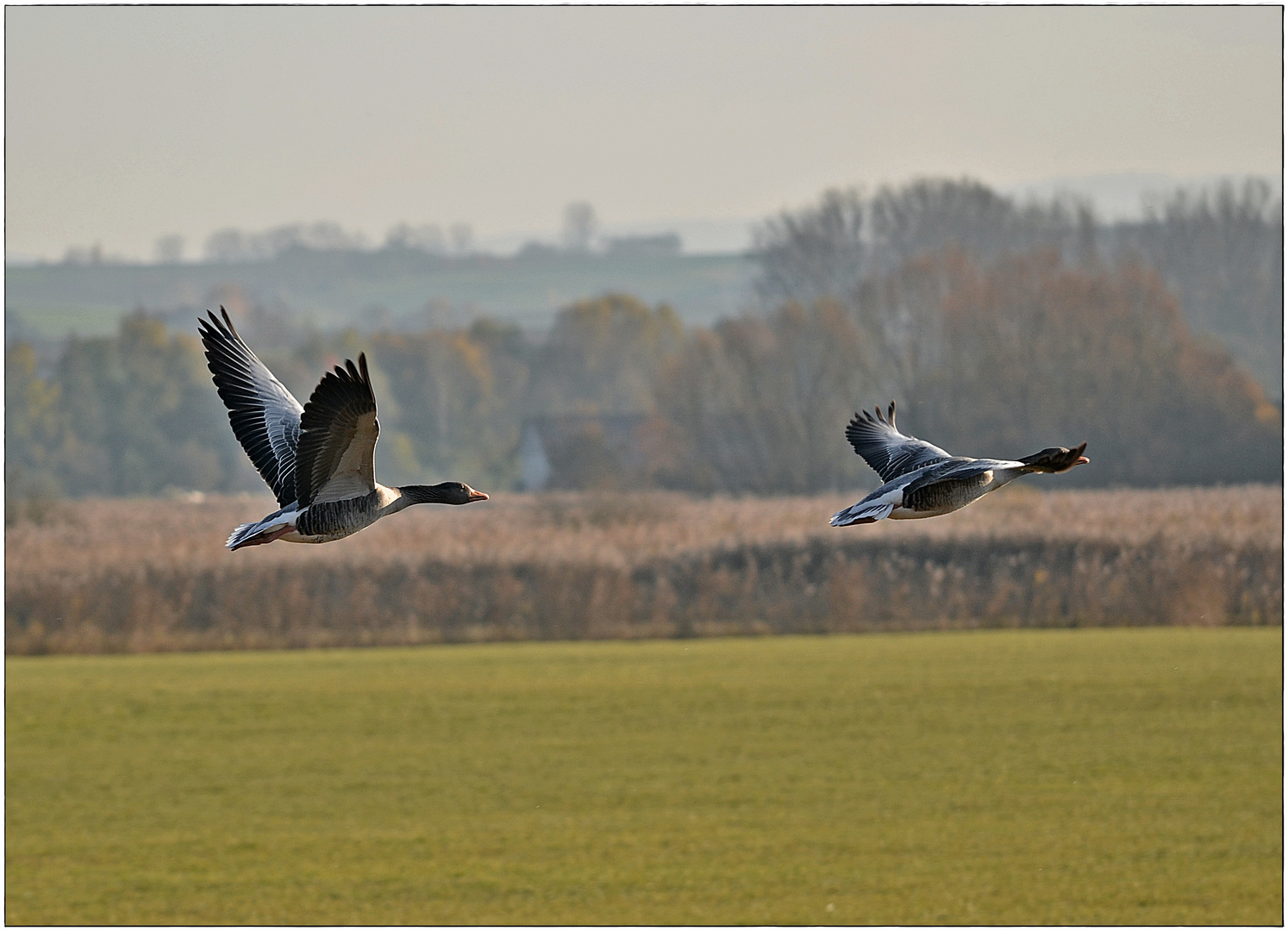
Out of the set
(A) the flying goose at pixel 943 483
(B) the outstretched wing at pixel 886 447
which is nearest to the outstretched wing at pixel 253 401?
(B) the outstretched wing at pixel 886 447

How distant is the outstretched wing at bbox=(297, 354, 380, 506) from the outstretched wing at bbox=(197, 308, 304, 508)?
0.42m

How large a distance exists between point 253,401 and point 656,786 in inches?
3001

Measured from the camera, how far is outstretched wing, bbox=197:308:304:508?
3.15m

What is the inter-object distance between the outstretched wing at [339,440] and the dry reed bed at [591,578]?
27125 millimetres

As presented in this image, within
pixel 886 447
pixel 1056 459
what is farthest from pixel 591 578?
pixel 1056 459

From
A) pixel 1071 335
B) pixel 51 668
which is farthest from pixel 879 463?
pixel 51 668

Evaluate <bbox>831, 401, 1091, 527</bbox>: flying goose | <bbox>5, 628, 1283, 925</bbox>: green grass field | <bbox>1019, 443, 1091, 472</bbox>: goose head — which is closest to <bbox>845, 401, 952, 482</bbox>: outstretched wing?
<bbox>831, 401, 1091, 527</bbox>: flying goose

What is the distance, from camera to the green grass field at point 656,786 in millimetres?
72500

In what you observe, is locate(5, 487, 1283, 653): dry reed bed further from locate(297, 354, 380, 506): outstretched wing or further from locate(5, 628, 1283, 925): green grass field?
locate(297, 354, 380, 506): outstretched wing

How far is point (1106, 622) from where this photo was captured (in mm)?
78875

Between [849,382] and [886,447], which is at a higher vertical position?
[849,382]

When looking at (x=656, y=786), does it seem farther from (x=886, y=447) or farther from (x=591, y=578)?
(x=886, y=447)

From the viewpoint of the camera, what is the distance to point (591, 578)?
6694 centimetres

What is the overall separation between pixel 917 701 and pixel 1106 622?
954 centimetres
